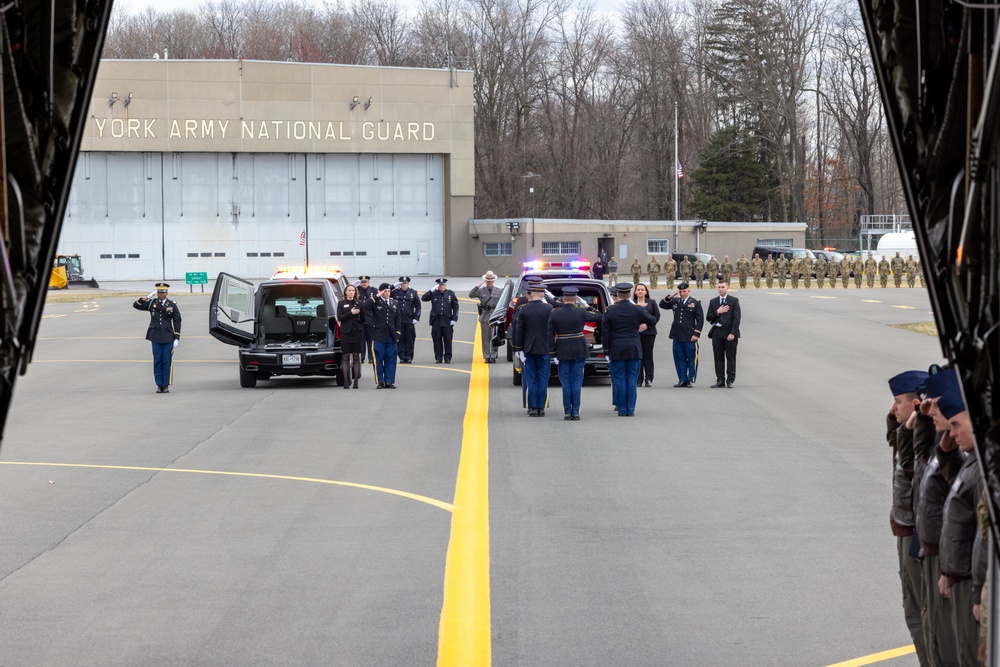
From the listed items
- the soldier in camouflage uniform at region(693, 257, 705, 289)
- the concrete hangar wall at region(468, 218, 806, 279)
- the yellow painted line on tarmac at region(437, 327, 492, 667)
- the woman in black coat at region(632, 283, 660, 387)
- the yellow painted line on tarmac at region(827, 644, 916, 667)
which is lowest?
the yellow painted line on tarmac at region(827, 644, 916, 667)

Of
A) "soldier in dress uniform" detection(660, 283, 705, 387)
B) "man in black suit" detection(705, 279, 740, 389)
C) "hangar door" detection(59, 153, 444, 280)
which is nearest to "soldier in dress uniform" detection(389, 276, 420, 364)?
"soldier in dress uniform" detection(660, 283, 705, 387)

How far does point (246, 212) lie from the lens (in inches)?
2640

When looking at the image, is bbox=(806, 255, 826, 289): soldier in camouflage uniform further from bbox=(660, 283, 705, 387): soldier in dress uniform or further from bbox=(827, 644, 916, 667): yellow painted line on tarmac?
bbox=(827, 644, 916, 667): yellow painted line on tarmac

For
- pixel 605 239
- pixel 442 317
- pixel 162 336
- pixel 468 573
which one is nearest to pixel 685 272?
pixel 442 317

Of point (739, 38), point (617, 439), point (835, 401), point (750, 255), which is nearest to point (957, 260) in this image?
point (617, 439)

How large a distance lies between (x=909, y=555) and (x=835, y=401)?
1243 cm

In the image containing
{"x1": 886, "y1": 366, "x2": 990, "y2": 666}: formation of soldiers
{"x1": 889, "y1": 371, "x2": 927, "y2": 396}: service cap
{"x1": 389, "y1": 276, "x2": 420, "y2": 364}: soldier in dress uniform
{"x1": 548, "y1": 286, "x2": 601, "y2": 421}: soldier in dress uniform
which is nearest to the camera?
{"x1": 886, "y1": 366, "x2": 990, "y2": 666}: formation of soldiers

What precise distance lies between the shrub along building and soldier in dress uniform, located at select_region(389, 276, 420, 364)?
41713 millimetres

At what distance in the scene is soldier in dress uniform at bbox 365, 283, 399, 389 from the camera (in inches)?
796

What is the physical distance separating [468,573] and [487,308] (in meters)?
17.9

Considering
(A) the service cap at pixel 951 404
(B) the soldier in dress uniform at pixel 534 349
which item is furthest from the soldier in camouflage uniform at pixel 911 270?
(A) the service cap at pixel 951 404

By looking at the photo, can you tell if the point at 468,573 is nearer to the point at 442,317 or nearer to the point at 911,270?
the point at 442,317

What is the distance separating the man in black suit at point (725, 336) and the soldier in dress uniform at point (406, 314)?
20.8 feet

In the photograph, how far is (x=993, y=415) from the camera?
4.22 meters
